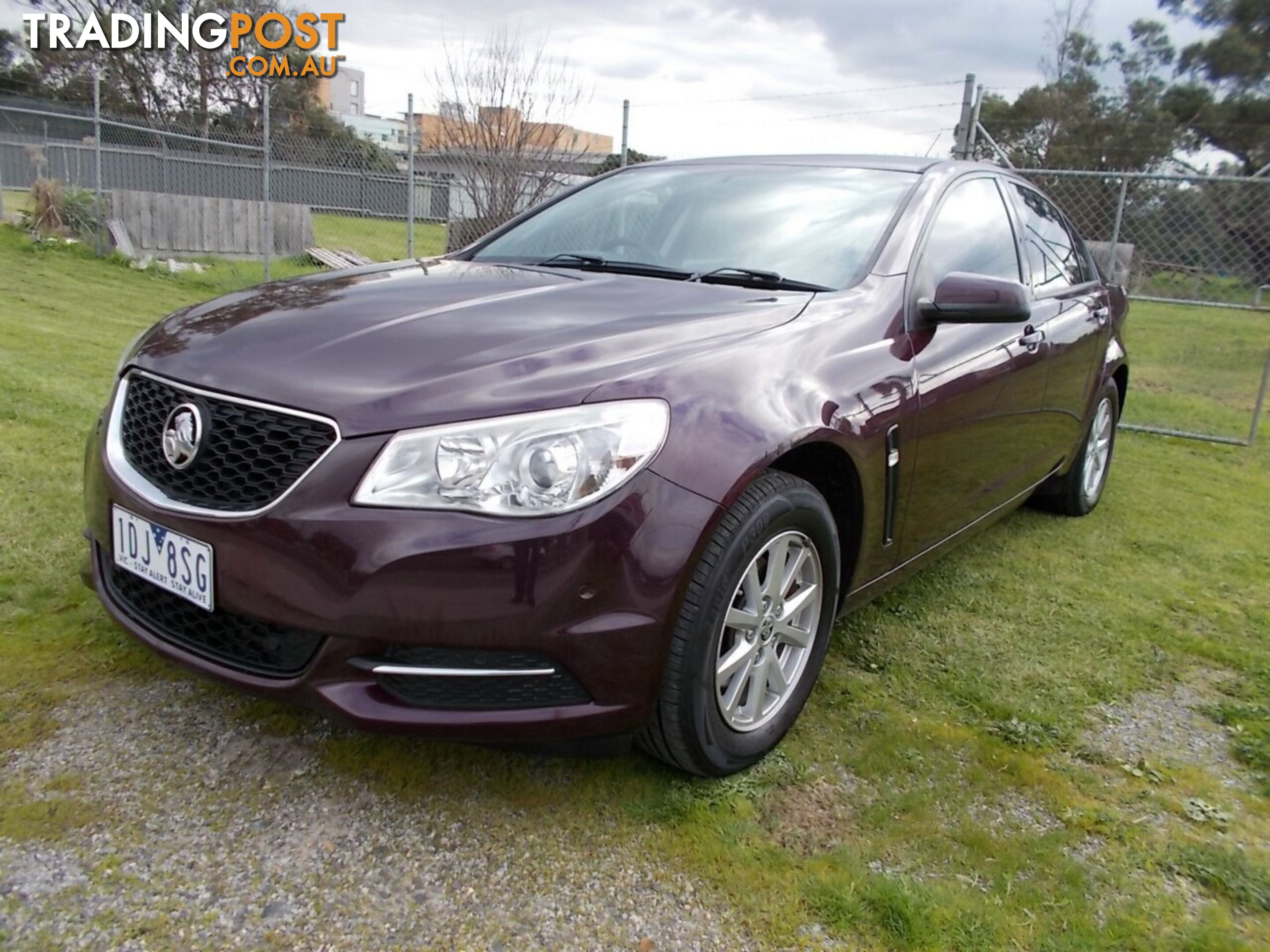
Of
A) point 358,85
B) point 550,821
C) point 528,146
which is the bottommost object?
point 550,821

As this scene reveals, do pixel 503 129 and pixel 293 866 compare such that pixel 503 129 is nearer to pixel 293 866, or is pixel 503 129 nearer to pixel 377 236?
pixel 377 236

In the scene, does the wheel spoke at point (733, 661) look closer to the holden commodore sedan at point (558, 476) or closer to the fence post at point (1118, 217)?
the holden commodore sedan at point (558, 476)

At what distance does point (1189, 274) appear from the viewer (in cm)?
834

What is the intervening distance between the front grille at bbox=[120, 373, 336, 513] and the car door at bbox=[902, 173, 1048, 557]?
166 cm

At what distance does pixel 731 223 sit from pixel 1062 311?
161 centimetres

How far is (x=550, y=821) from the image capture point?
2.16 metres

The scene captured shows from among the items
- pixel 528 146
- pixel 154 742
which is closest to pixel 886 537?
pixel 154 742

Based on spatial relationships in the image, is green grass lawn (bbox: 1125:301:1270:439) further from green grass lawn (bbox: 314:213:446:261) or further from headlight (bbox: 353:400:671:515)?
green grass lawn (bbox: 314:213:446:261)

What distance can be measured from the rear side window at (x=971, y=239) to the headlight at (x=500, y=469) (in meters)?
1.46

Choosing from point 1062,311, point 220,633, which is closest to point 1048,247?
point 1062,311

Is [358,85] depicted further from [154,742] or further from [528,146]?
[154,742]

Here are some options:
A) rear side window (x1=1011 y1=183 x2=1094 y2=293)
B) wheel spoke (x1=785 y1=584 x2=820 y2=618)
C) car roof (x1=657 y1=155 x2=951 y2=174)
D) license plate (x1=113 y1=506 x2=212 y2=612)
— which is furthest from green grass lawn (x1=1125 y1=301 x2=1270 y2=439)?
license plate (x1=113 y1=506 x2=212 y2=612)

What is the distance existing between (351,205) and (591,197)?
33.7 feet

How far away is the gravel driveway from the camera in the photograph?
180 cm
